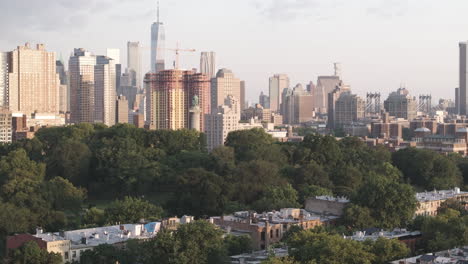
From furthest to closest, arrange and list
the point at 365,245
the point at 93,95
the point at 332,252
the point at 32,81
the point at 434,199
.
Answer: the point at 93,95 < the point at 32,81 < the point at 434,199 < the point at 365,245 < the point at 332,252

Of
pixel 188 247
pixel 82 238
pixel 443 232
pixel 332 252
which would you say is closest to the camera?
pixel 332 252

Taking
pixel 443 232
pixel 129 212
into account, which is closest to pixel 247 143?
pixel 129 212

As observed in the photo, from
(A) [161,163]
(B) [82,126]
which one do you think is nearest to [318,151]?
(A) [161,163]

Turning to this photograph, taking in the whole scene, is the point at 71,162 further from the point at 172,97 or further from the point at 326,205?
the point at 172,97

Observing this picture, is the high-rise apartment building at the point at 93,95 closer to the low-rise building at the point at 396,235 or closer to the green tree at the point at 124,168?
the green tree at the point at 124,168

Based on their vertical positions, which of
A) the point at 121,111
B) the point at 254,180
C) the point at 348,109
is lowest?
the point at 254,180

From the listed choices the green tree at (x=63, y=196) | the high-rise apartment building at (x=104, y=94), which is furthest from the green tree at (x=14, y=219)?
the high-rise apartment building at (x=104, y=94)

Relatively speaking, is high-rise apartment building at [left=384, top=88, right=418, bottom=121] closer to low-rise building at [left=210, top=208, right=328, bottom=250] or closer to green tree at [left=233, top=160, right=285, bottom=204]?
green tree at [left=233, top=160, right=285, bottom=204]
